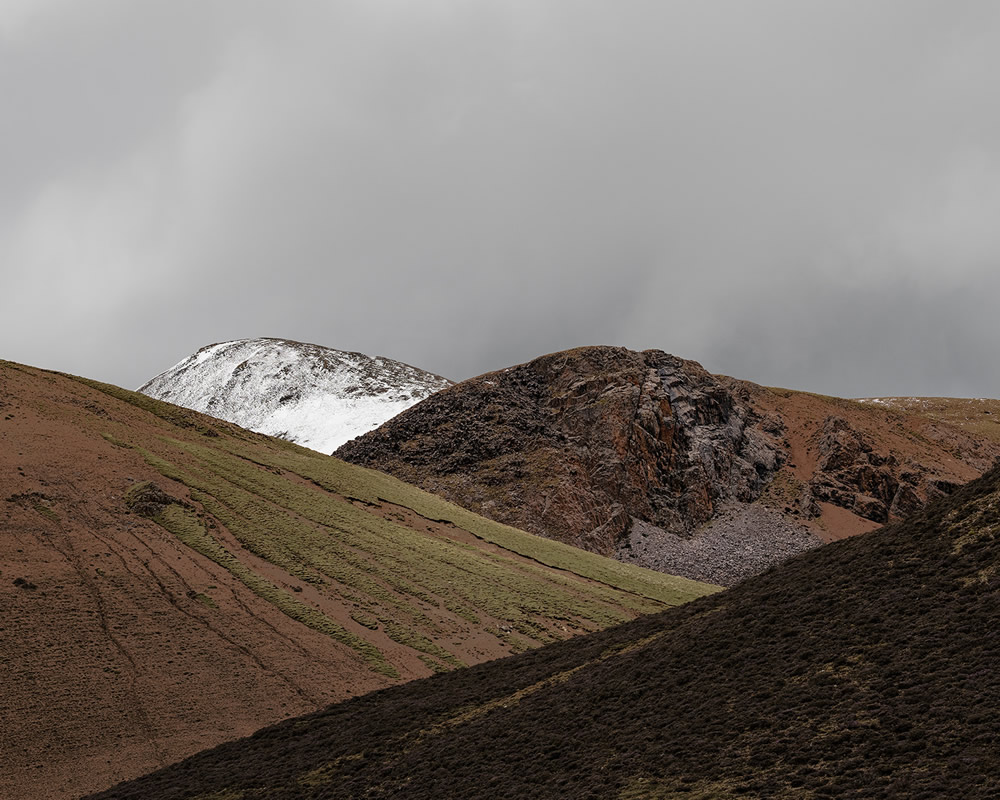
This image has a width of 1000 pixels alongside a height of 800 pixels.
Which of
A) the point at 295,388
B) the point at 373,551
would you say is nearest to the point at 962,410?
the point at 295,388

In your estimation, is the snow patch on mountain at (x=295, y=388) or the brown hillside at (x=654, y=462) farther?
the snow patch on mountain at (x=295, y=388)

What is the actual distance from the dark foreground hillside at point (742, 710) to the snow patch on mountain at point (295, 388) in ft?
313

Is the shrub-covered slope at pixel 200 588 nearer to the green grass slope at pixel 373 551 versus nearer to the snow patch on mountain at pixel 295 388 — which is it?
the green grass slope at pixel 373 551

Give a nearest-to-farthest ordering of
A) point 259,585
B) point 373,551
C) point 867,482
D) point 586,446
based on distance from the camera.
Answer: point 259,585 → point 373,551 → point 586,446 → point 867,482

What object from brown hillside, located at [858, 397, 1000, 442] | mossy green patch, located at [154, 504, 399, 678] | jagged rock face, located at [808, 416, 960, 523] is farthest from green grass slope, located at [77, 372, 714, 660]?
brown hillside, located at [858, 397, 1000, 442]

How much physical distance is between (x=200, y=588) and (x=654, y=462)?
6700 centimetres

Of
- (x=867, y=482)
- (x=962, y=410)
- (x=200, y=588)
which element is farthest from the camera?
(x=962, y=410)

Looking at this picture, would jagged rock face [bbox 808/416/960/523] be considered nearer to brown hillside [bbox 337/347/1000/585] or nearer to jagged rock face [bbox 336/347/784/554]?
brown hillside [bbox 337/347/1000/585]

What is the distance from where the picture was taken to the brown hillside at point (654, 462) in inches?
3543

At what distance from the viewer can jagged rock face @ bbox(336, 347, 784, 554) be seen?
90.2m

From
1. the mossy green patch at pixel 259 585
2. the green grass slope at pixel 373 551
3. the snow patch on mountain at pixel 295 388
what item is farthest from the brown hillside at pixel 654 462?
the mossy green patch at pixel 259 585

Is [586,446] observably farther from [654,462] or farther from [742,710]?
[742,710]

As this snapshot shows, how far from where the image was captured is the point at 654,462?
100688 millimetres

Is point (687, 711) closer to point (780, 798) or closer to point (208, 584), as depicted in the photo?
point (780, 798)
